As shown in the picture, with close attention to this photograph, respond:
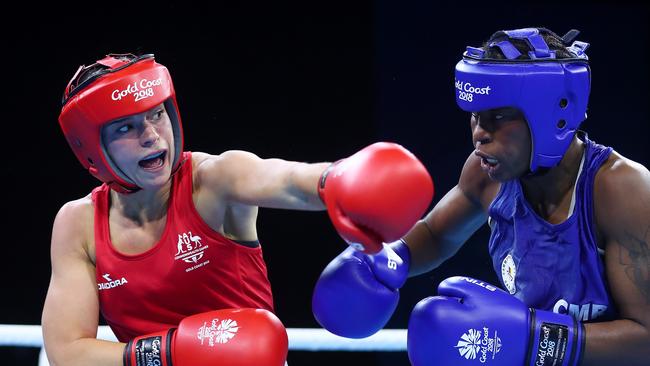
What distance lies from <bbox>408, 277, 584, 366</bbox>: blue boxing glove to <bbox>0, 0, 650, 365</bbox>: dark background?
1.49 meters

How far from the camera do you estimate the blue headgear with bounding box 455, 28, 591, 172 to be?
2365mm

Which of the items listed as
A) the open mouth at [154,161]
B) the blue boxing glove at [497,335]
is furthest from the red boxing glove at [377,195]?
the open mouth at [154,161]

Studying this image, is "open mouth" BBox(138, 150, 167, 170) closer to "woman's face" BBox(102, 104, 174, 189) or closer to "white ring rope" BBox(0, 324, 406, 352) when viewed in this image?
"woman's face" BBox(102, 104, 174, 189)

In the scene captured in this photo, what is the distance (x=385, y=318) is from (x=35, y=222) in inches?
77.1

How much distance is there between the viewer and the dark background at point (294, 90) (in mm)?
3857

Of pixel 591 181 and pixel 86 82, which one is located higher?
pixel 86 82

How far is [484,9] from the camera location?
3895 millimetres

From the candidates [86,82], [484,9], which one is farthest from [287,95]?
[86,82]

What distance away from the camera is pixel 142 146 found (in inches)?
97.8

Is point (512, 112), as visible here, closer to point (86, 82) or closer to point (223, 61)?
point (86, 82)

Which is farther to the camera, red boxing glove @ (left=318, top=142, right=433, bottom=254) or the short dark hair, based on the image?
the short dark hair

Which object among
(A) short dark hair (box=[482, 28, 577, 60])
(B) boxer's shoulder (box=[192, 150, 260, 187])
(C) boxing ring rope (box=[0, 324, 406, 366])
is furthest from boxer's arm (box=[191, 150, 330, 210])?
(C) boxing ring rope (box=[0, 324, 406, 366])

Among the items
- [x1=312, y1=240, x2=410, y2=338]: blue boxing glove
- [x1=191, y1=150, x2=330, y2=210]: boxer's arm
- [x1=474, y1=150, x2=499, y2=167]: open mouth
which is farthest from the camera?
[x1=312, y1=240, x2=410, y2=338]: blue boxing glove

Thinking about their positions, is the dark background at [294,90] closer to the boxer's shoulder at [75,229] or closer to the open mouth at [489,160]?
the boxer's shoulder at [75,229]
